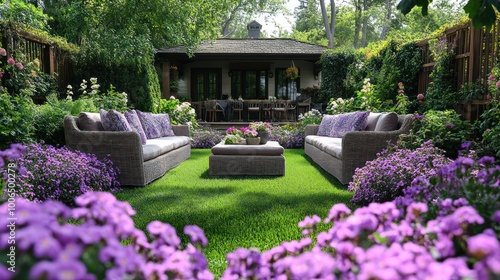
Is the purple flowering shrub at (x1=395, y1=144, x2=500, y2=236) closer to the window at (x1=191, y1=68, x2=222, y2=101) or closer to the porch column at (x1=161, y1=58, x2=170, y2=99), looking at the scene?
the porch column at (x1=161, y1=58, x2=170, y2=99)

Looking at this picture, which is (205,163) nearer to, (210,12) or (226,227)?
(226,227)

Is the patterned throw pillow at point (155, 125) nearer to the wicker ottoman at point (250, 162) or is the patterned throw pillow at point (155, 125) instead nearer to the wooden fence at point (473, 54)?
the wicker ottoman at point (250, 162)

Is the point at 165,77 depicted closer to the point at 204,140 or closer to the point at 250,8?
the point at 204,140

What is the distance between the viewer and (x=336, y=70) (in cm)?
1432

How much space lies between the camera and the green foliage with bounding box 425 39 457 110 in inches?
274

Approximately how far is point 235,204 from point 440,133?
118 inches

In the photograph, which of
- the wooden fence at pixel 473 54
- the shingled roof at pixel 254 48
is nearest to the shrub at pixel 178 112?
the shingled roof at pixel 254 48

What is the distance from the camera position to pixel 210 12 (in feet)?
42.7

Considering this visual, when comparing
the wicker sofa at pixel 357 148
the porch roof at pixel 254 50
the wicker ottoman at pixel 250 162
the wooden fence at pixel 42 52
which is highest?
the porch roof at pixel 254 50

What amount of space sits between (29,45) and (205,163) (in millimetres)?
4639

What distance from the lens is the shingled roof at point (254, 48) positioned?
15.2 m

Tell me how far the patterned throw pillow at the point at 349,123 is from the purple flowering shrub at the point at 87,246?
5.86 metres

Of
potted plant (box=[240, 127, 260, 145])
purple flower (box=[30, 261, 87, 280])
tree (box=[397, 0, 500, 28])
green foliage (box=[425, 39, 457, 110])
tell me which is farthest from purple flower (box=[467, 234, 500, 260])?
green foliage (box=[425, 39, 457, 110])

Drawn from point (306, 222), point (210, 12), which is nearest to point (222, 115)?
point (210, 12)
